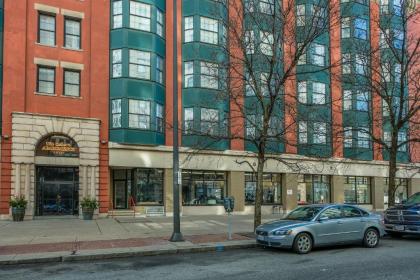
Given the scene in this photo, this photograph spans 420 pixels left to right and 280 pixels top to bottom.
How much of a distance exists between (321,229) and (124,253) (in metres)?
5.69

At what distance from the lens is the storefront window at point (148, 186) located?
28.3 metres

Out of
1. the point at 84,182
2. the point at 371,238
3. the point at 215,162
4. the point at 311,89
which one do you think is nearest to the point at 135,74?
the point at 84,182

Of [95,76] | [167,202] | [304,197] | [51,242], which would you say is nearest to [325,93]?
[304,197]

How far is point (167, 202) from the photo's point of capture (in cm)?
2862

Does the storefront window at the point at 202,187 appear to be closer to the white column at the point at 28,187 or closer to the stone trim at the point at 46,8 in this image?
the white column at the point at 28,187

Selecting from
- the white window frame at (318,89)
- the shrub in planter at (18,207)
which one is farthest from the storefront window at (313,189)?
the shrub in planter at (18,207)

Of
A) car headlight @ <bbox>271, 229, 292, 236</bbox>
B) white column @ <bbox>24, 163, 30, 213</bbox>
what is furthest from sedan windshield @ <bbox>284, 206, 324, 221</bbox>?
white column @ <bbox>24, 163, 30, 213</bbox>

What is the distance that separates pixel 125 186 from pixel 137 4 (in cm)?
1084

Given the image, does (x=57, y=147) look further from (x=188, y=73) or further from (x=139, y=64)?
(x=188, y=73)

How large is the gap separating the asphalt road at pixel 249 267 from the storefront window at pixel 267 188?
17541 millimetres

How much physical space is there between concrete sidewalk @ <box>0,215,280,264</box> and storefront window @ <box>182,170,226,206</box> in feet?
25.0

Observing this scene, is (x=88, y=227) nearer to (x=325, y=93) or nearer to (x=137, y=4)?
(x=137, y=4)

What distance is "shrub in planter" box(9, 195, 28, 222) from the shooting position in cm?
2378

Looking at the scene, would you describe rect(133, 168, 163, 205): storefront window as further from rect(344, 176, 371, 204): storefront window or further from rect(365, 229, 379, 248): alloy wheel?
rect(365, 229, 379, 248): alloy wheel
